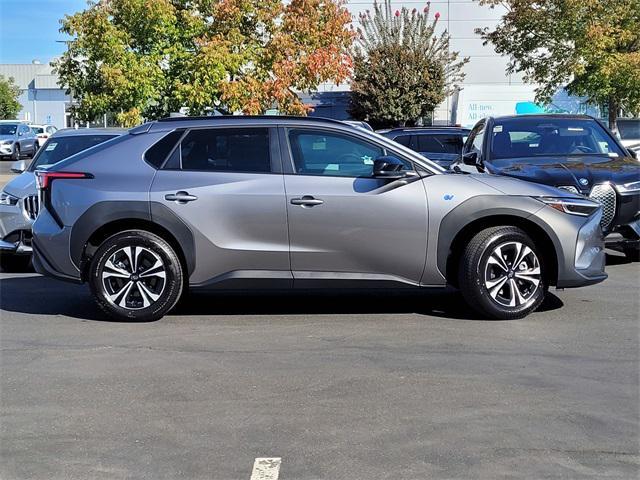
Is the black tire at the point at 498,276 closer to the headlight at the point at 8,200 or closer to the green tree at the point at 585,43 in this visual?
the headlight at the point at 8,200

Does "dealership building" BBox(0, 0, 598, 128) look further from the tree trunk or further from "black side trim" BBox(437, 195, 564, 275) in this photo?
"black side trim" BBox(437, 195, 564, 275)

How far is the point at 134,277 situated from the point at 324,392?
8.31 feet

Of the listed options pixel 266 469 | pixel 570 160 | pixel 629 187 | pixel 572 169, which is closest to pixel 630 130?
pixel 570 160

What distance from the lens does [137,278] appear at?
23.9 feet

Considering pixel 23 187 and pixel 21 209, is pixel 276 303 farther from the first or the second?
pixel 23 187

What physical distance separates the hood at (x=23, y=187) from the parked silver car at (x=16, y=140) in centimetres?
3220

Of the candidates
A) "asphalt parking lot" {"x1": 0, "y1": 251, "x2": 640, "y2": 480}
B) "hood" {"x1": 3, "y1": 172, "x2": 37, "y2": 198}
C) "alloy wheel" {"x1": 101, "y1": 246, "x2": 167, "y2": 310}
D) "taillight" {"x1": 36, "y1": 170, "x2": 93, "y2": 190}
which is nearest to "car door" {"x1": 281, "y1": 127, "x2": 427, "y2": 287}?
"asphalt parking lot" {"x1": 0, "y1": 251, "x2": 640, "y2": 480}

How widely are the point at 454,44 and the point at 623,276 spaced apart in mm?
30720

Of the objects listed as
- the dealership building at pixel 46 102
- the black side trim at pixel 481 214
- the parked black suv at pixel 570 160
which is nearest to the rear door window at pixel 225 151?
the black side trim at pixel 481 214

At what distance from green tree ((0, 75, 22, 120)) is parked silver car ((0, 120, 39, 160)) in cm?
3236

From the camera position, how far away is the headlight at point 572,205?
7324mm

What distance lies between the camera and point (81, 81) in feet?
67.9

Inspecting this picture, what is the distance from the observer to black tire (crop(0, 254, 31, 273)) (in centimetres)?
1062

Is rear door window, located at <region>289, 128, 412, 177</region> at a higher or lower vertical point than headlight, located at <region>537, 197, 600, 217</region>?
higher
